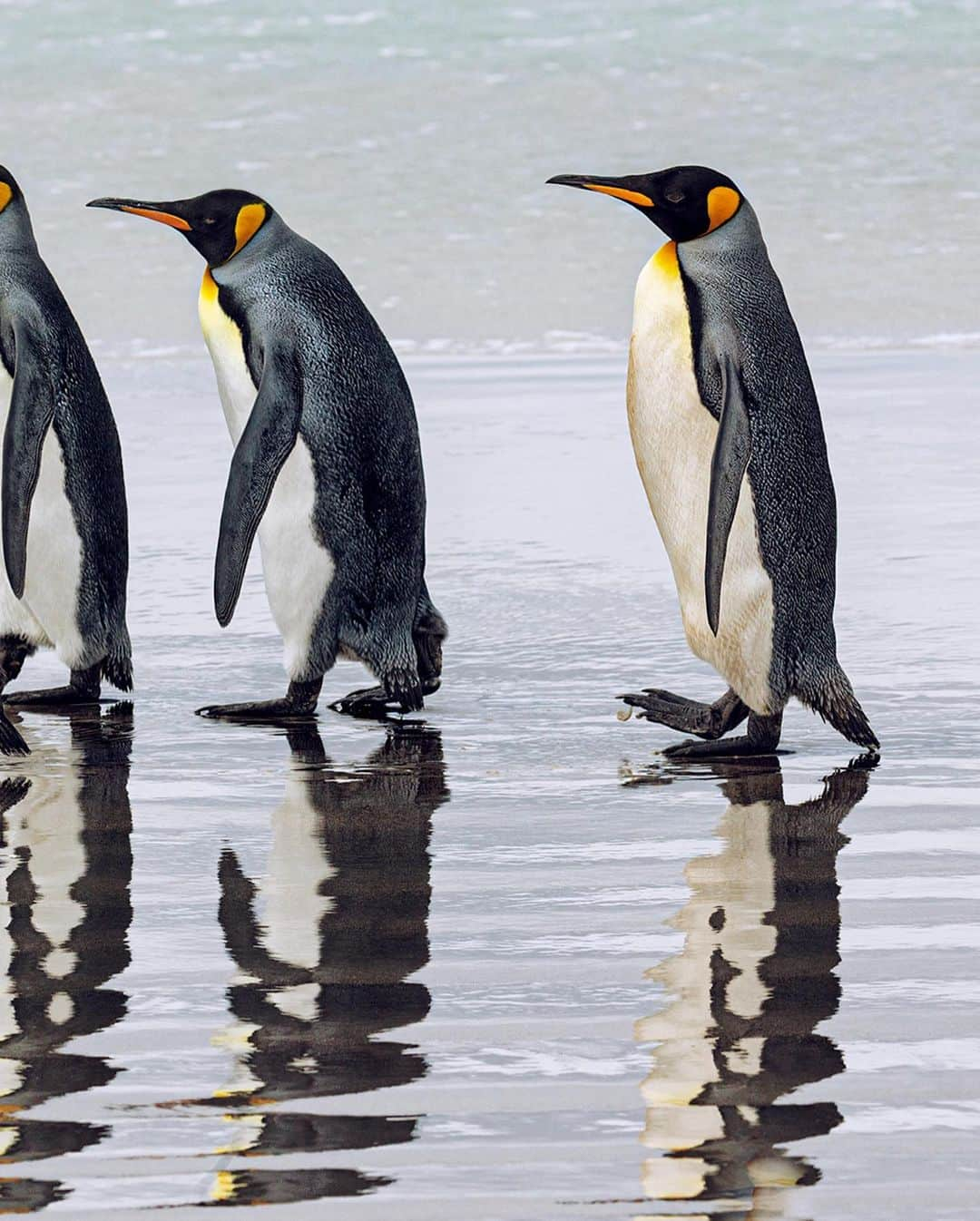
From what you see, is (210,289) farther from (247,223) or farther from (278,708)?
(278,708)

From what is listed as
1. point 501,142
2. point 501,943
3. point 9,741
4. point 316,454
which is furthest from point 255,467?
point 501,142

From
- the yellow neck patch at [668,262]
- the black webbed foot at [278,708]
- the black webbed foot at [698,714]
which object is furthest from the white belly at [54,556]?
the yellow neck patch at [668,262]

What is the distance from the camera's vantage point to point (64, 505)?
437 centimetres

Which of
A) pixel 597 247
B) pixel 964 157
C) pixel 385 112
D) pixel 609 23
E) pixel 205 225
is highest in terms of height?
pixel 609 23

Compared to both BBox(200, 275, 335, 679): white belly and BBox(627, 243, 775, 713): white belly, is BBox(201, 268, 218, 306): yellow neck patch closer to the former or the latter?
BBox(200, 275, 335, 679): white belly

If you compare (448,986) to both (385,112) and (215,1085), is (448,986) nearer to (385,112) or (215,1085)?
(215,1085)

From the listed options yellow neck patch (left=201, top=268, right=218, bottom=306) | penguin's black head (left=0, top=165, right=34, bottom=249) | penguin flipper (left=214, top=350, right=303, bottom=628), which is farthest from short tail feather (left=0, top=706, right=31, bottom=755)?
penguin's black head (left=0, top=165, right=34, bottom=249)

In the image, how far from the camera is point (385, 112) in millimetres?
26656

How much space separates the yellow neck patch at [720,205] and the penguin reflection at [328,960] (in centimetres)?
107

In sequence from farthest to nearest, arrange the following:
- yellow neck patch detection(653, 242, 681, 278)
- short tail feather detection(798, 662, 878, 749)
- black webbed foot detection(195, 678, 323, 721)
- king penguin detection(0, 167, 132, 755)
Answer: king penguin detection(0, 167, 132, 755) < black webbed foot detection(195, 678, 323, 721) < yellow neck patch detection(653, 242, 681, 278) < short tail feather detection(798, 662, 878, 749)

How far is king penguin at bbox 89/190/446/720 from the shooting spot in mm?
4148

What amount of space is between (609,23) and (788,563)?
3263cm

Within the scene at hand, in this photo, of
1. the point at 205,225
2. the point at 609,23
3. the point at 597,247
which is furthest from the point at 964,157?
the point at 205,225

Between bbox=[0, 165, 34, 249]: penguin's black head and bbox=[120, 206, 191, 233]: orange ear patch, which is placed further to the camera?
bbox=[0, 165, 34, 249]: penguin's black head
